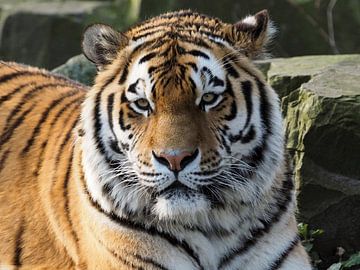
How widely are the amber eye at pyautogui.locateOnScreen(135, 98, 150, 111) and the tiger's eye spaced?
0.64ft

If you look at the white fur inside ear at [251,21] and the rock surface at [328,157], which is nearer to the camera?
the white fur inside ear at [251,21]

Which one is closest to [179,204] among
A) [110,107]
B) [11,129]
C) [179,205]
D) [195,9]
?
[179,205]

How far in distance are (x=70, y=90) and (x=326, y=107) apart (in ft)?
3.82

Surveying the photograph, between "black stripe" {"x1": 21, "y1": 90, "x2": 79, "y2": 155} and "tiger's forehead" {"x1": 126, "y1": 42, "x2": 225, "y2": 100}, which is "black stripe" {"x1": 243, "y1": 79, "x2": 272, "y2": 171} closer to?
"tiger's forehead" {"x1": 126, "y1": 42, "x2": 225, "y2": 100}

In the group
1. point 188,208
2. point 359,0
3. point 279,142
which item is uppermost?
point 359,0

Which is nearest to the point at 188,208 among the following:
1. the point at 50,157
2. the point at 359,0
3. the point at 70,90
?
the point at 50,157

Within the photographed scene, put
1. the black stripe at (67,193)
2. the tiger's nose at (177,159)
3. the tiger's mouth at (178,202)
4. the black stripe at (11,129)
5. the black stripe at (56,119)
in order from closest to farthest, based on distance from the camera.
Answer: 1. the tiger's nose at (177,159)
2. the tiger's mouth at (178,202)
3. the black stripe at (67,193)
4. the black stripe at (56,119)
5. the black stripe at (11,129)

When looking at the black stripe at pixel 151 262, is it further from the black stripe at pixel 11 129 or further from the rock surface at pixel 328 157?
the rock surface at pixel 328 157

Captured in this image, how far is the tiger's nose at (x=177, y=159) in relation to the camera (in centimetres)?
315

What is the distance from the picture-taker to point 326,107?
4484mm

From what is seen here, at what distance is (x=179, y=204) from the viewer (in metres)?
3.29

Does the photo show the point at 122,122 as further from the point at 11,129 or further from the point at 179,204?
the point at 11,129

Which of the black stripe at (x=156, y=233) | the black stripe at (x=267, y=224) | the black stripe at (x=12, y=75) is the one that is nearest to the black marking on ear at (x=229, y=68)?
the black stripe at (x=267, y=224)

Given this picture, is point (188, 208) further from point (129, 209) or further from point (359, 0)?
point (359, 0)
